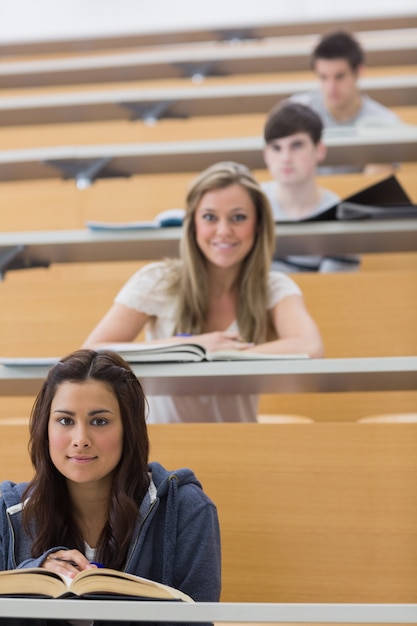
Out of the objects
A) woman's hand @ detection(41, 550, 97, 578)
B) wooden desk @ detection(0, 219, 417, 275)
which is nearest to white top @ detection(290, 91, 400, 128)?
wooden desk @ detection(0, 219, 417, 275)

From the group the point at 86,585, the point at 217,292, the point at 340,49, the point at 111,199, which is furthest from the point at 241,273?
the point at 340,49

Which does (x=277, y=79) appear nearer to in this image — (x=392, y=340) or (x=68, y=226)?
(x=68, y=226)

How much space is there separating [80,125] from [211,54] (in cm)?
45

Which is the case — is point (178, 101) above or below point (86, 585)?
above

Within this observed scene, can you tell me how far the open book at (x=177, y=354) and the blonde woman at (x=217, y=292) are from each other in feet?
0.78

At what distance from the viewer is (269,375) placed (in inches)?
52.5

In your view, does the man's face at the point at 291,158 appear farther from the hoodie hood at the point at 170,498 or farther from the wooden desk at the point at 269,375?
the hoodie hood at the point at 170,498

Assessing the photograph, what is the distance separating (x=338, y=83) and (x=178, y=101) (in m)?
0.40

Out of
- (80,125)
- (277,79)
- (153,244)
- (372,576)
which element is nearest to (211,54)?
(277,79)

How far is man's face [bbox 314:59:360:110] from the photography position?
247 centimetres

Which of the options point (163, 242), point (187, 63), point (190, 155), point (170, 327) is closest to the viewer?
point (170, 327)

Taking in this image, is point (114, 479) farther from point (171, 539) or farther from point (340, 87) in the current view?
point (340, 87)

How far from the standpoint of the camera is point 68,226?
2.25 meters

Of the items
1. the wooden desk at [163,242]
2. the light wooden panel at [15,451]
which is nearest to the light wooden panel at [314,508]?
the light wooden panel at [15,451]
